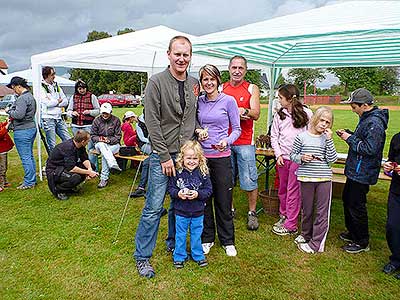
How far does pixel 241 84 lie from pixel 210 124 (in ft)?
2.53

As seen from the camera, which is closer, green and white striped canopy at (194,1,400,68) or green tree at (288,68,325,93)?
green and white striped canopy at (194,1,400,68)

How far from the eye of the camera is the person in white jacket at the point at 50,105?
586cm

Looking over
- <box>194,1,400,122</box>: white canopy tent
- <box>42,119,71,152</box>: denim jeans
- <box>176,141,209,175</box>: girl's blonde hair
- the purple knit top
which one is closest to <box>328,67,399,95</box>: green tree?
<box>194,1,400,122</box>: white canopy tent

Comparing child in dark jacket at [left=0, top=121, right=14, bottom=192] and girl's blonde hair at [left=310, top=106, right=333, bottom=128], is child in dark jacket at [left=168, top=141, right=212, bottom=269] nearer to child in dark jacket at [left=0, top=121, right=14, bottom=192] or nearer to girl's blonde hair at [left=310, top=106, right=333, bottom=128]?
girl's blonde hair at [left=310, top=106, right=333, bottom=128]

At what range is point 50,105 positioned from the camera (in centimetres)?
591

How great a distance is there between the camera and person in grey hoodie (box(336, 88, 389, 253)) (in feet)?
9.95

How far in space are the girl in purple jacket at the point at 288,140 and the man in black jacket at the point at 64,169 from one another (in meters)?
2.71

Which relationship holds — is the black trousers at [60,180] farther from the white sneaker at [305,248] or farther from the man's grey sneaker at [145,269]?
the white sneaker at [305,248]

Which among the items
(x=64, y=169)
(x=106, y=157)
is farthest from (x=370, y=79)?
(x=64, y=169)

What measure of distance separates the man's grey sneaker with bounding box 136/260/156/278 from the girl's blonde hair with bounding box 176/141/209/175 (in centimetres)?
88

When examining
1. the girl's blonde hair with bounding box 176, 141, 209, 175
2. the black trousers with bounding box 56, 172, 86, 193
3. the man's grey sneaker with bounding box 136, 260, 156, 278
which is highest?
the girl's blonde hair with bounding box 176, 141, 209, 175

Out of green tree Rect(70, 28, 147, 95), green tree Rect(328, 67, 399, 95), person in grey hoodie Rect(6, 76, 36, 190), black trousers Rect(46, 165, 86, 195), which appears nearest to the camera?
black trousers Rect(46, 165, 86, 195)

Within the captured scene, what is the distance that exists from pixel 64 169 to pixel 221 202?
2.80 metres

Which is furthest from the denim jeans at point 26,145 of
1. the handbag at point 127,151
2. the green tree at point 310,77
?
the green tree at point 310,77
